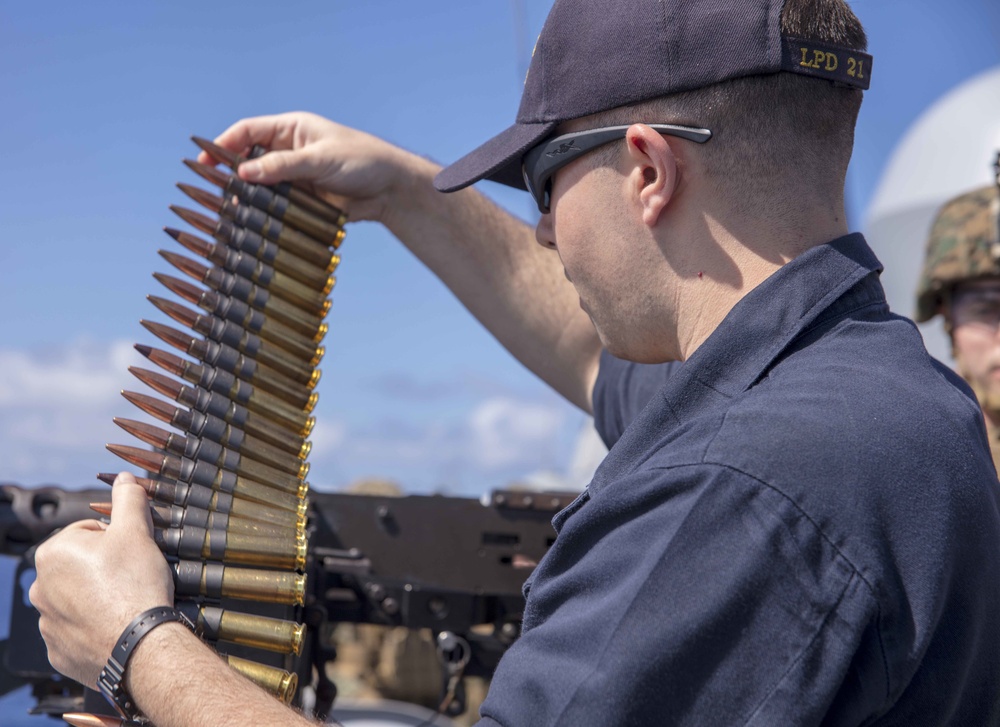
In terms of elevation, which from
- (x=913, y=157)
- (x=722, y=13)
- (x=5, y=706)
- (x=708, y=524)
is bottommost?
(x=5, y=706)

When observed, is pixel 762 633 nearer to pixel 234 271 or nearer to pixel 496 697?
pixel 496 697

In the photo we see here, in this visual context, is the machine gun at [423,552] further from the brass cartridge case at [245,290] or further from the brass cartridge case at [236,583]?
the brass cartridge case at [236,583]

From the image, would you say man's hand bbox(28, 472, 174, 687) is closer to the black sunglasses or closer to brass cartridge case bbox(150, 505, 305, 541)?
brass cartridge case bbox(150, 505, 305, 541)

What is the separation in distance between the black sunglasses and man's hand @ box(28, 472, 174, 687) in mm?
1110

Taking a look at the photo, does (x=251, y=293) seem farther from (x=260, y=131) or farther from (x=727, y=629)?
(x=727, y=629)

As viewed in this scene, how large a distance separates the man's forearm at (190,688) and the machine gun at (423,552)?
5.18 feet

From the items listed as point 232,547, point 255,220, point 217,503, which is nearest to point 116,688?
point 232,547

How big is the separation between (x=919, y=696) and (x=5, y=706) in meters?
3.11

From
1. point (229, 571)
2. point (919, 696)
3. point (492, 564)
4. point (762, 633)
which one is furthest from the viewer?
point (492, 564)

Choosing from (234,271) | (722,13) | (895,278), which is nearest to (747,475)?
(722,13)

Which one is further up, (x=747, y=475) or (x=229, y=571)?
(x=747, y=475)

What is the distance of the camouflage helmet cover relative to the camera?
455cm

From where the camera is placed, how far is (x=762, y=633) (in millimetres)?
1505

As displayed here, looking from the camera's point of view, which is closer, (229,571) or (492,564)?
(229,571)
